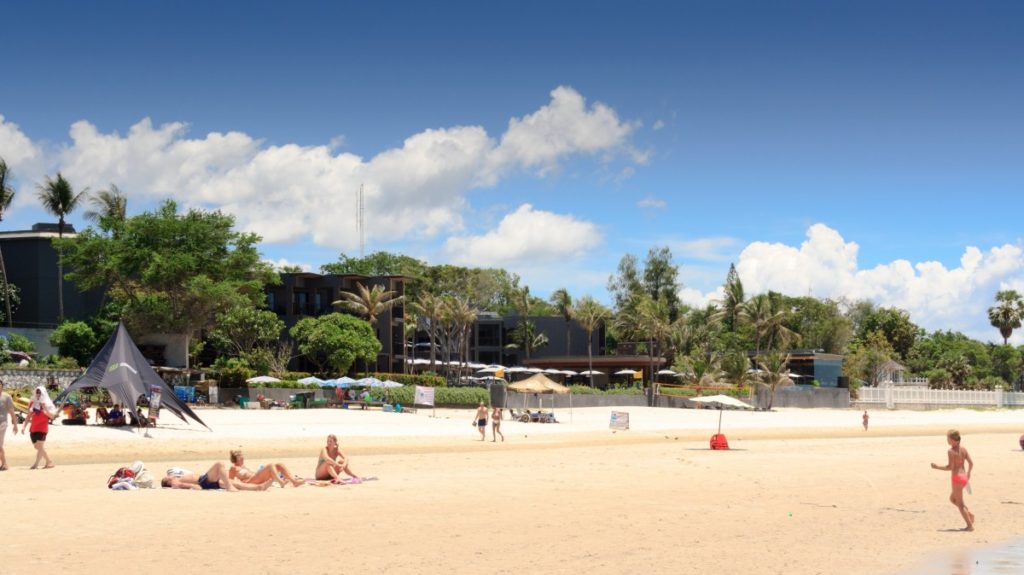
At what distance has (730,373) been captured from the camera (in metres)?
65.8

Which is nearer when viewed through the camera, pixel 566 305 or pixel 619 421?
pixel 619 421

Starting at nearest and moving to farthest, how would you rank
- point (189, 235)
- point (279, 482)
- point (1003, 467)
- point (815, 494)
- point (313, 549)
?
point (313, 549) < point (279, 482) < point (815, 494) < point (1003, 467) < point (189, 235)

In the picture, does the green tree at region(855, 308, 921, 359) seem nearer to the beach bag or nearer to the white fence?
the white fence

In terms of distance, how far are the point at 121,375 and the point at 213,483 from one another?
47.0ft

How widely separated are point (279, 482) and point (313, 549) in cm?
610

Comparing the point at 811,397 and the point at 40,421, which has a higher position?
the point at 40,421

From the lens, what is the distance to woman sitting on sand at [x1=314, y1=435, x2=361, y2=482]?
1973 cm

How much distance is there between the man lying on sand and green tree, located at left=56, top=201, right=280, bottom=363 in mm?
34173

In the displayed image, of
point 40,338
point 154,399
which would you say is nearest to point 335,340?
point 40,338

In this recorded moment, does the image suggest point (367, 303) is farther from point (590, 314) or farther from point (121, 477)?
point (121, 477)

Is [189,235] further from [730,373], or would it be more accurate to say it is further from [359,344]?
[730,373]

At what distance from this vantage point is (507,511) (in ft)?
54.5

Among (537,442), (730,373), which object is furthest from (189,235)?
(730,373)

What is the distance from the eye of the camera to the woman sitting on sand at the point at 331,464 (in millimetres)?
19734
